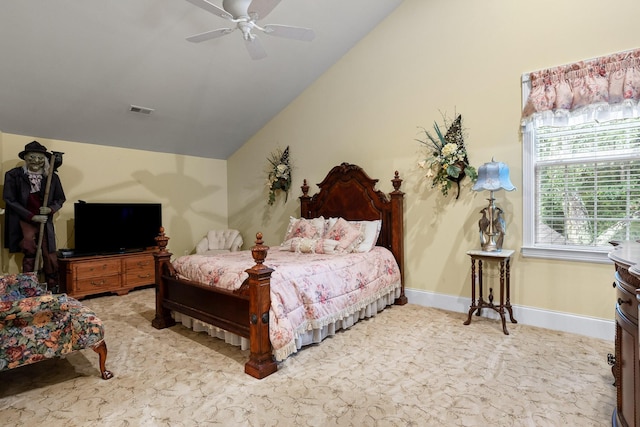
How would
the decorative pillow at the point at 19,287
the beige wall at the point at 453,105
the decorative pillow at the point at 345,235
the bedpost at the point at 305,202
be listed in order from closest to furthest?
1. the decorative pillow at the point at 19,287
2. the beige wall at the point at 453,105
3. the decorative pillow at the point at 345,235
4. the bedpost at the point at 305,202

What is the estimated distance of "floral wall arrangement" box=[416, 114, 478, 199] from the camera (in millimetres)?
3812

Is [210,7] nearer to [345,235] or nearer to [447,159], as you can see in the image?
[345,235]

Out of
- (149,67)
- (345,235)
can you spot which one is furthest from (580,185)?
(149,67)

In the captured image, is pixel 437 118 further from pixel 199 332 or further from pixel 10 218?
pixel 10 218

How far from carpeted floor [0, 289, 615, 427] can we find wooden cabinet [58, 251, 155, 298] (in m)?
1.74

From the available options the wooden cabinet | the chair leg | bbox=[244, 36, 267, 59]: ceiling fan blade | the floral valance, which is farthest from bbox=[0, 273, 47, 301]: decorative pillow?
the floral valance

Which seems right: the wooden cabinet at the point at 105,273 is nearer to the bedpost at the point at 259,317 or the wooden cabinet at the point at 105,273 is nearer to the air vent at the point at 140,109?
the air vent at the point at 140,109

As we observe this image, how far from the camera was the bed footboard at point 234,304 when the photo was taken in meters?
2.52

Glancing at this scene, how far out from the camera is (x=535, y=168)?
346 centimetres

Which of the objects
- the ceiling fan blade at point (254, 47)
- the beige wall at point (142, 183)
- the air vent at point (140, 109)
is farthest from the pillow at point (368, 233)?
the beige wall at point (142, 183)

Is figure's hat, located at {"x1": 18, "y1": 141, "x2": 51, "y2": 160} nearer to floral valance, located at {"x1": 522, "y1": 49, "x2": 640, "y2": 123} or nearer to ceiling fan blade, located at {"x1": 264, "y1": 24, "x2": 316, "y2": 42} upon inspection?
ceiling fan blade, located at {"x1": 264, "y1": 24, "x2": 316, "y2": 42}

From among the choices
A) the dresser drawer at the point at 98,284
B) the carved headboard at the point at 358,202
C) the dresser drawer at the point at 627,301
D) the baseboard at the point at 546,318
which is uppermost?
the carved headboard at the point at 358,202

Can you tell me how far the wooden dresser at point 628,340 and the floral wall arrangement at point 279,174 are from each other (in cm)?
438

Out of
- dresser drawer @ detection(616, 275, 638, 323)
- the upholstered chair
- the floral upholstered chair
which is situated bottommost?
the floral upholstered chair
